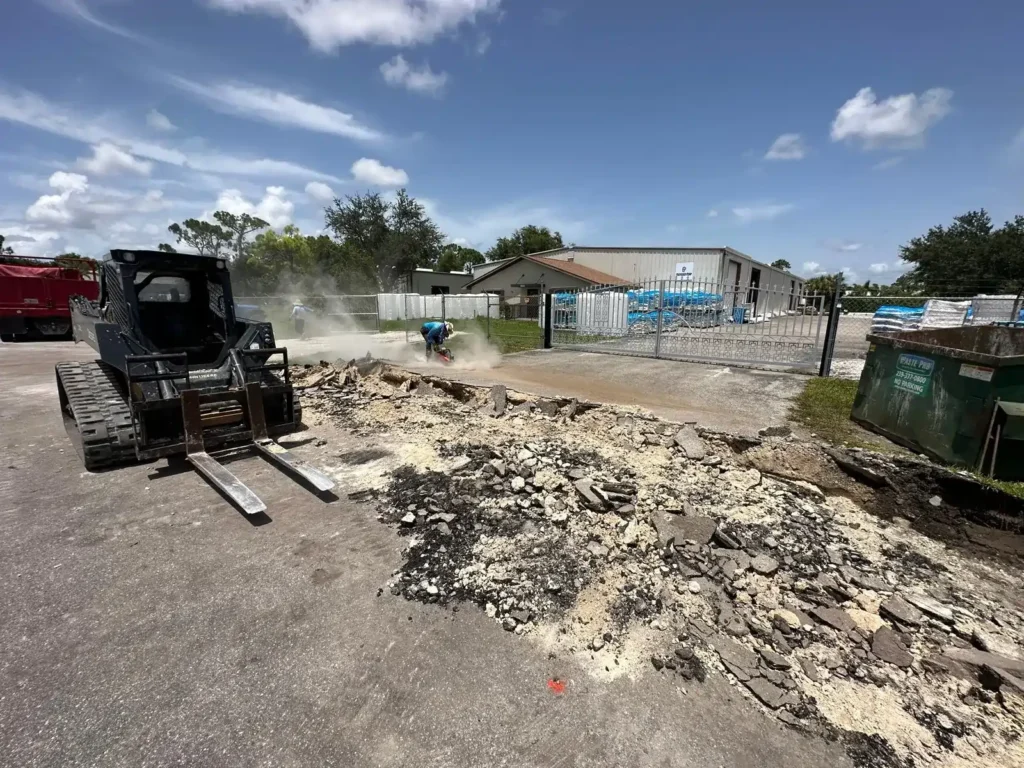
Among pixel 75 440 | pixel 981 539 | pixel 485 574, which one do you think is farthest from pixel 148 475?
pixel 981 539

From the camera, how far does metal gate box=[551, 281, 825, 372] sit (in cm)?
1043

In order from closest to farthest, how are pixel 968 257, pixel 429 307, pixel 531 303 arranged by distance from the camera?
pixel 531 303 → pixel 429 307 → pixel 968 257

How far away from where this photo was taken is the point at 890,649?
255 centimetres

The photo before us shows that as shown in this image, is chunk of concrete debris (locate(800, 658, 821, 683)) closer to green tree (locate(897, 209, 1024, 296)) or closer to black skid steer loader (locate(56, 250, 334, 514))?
black skid steer loader (locate(56, 250, 334, 514))

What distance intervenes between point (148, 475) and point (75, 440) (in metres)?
2.00

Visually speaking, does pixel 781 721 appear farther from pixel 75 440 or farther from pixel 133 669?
pixel 75 440

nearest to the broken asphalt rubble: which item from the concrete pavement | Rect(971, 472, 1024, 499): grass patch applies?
the concrete pavement

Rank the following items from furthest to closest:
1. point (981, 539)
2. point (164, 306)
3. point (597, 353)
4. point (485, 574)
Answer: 1. point (597, 353)
2. point (164, 306)
3. point (981, 539)
4. point (485, 574)

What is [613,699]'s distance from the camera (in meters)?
2.27

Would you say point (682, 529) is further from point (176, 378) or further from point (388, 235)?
point (388, 235)

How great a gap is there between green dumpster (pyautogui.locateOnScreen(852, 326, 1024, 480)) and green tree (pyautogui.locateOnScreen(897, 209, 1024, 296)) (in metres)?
40.4

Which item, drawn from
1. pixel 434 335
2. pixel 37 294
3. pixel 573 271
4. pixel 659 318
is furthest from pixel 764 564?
pixel 573 271

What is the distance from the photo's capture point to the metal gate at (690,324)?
34.2ft

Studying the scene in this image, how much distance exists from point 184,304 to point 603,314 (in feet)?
36.8
